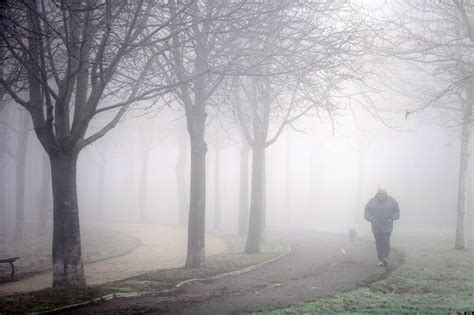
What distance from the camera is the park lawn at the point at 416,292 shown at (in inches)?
293

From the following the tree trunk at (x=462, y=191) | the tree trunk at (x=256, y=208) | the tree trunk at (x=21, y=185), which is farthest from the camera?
the tree trunk at (x=21, y=185)

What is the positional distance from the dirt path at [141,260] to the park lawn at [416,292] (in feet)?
20.1

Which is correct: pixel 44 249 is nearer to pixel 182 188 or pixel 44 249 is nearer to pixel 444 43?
pixel 182 188

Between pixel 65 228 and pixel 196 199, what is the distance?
149 inches

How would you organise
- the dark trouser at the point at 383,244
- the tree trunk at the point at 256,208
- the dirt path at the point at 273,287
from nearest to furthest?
the dirt path at the point at 273,287 < the dark trouser at the point at 383,244 < the tree trunk at the point at 256,208

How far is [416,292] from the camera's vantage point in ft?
30.8

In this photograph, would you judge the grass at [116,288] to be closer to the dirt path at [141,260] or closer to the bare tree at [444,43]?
the dirt path at [141,260]

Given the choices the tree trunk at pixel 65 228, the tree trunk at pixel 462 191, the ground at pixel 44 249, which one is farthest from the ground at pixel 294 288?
the ground at pixel 44 249

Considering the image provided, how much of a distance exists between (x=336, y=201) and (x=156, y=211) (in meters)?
17.2

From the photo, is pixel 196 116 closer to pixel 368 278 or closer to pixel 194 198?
pixel 194 198

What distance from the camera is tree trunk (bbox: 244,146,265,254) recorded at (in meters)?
16.0

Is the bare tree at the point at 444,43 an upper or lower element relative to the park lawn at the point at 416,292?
upper

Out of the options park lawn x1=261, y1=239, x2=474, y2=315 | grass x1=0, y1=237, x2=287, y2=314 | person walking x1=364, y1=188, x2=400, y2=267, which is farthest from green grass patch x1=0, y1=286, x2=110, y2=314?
person walking x1=364, y1=188, x2=400, y2=267

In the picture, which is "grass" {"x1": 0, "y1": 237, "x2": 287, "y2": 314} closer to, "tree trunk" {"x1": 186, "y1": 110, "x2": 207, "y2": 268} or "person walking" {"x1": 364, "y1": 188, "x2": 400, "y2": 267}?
"tree trunk" {"x1": 186, "y1": 110, "x2": 207, "y2": 268}
